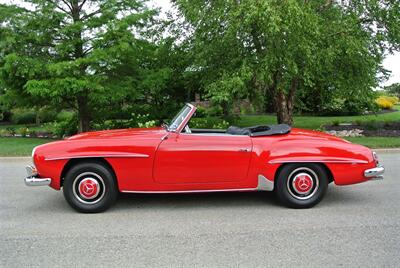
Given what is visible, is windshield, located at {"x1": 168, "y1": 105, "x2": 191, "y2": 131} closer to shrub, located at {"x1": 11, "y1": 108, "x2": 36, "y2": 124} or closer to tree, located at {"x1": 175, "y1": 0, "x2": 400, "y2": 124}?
tree, located at {"x1": 175, "y1": 0, "x2": 400, "y2": 124}

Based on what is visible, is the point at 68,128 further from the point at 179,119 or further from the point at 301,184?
the point at 301,184

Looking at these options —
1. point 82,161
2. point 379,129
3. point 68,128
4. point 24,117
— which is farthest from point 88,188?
point 24,117

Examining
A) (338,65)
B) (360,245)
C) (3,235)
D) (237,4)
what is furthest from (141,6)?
(360,245)

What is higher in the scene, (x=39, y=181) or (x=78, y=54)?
(x=78, y=54)

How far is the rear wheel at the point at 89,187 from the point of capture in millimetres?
5219

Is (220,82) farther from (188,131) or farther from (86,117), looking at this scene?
(188,131)

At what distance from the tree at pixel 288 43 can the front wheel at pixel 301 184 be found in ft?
21.9

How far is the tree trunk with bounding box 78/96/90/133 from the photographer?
15242 millimetres

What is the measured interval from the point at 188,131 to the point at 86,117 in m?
11.0

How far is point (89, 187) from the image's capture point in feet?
17.2

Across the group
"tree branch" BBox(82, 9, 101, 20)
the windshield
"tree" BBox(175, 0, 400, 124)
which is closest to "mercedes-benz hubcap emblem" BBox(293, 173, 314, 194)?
the windshield

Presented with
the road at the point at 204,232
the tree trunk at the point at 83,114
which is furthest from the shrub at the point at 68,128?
the road at the point at 204,232

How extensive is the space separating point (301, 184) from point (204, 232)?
1631mm

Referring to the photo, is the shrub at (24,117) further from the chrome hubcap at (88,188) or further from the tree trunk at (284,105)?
the chrome hubcap at (88,188)
